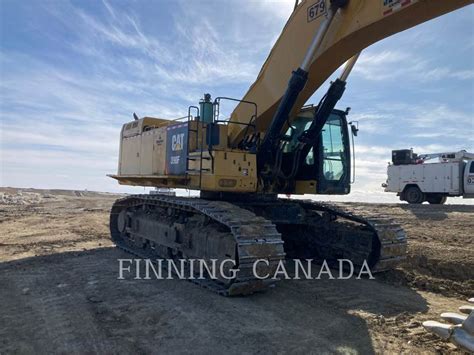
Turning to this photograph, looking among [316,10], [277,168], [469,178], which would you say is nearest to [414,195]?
[469,178]

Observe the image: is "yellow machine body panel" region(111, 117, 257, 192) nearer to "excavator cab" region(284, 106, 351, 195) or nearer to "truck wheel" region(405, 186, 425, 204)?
"excavator cab" region(284, 106, 351, 195)

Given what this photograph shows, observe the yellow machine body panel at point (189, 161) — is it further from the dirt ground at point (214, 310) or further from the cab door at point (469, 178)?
the cab door at point (469, 178)

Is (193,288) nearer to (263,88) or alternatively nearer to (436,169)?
(263,88)

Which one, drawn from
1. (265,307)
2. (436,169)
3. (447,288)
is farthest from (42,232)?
(436,169)

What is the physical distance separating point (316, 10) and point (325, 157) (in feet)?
9.59

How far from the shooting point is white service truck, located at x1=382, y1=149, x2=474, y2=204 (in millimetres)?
22062

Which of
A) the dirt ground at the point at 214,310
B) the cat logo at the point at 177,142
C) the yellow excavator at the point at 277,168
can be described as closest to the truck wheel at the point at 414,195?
the dirt ground at the point at 214,310

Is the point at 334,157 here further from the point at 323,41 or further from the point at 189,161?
the point at 189,161

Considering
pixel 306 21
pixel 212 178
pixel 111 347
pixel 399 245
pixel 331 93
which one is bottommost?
pixel 111 347

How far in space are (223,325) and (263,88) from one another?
185 inches

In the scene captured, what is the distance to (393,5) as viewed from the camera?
5.66 m

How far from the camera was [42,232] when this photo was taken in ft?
44.3

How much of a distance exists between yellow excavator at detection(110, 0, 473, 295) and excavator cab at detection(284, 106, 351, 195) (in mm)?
21

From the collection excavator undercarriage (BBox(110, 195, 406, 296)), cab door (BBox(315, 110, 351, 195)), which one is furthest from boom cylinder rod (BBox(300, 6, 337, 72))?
excavator undercarriage (BBox(110, 195, 406, 296))
